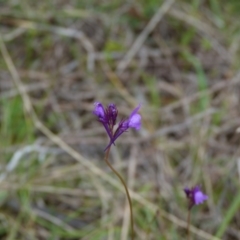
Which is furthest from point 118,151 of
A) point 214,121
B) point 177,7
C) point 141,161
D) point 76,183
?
point 177,7

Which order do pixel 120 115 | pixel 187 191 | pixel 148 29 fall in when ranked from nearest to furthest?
pixel 187 191
pixel 120 115
pixel 148 29

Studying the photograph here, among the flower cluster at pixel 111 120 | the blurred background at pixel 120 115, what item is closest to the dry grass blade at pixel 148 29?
the blurred background at pixel 120 115

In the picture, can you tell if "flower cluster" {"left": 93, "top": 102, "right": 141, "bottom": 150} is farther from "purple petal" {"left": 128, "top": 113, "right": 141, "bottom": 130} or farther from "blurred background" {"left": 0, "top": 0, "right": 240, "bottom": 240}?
"blurred background" {"left": 0, "top": 0, "right": 240, "bottom": 240}

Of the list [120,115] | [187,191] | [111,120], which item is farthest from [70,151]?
[111,120]

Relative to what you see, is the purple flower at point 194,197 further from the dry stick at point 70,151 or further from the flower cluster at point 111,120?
the dry stick at point 70,151

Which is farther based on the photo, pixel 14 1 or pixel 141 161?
pixel 14 1

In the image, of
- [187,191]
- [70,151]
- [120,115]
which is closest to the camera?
[187,191]

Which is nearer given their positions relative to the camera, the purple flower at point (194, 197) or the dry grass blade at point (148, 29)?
the purple flower at point (194, 197)

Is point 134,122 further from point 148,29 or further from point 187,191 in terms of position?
point 148,29

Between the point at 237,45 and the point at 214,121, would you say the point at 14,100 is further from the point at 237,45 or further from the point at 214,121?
the point at 237,45
